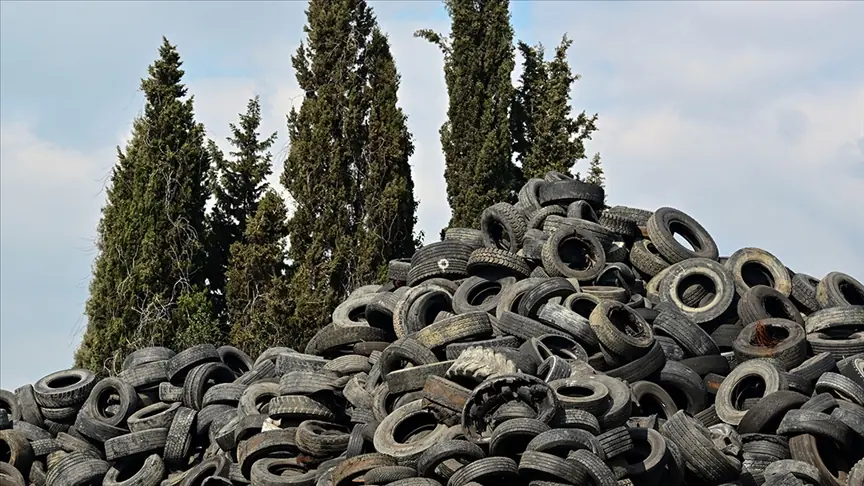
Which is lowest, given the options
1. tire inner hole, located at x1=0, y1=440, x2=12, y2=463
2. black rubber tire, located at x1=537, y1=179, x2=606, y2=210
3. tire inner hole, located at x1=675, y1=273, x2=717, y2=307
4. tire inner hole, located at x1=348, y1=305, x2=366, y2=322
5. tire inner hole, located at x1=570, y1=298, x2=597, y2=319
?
tire inner hole, located at x1=0, y1=440, x2=12, y2=463

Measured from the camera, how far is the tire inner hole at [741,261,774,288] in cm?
1770

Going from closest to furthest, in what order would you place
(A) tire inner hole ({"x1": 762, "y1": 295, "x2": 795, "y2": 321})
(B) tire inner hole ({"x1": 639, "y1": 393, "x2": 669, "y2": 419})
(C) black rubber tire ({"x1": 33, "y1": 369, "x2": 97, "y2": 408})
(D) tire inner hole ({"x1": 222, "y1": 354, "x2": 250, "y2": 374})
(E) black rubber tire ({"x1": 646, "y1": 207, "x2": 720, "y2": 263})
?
(B) tire inner hole ({"x1": 639, "y1": 393, "x2": 669, "y2": 419}) → (A) tire inner hole ({"x1": 762, "y1": 295, "x2": 795, "y2": 321}) → (C) black rubber tire ({"x1": 33, "y1": 369, "x2": 97, "y2": 408}) → (E) black rubber tire ({"x1": 646, "y1": 207, "x2": 720, "y2": 263}) → (D) tire inner hole ({"x1": 222, "y1": 354, "x2": 250, "y2": 374})

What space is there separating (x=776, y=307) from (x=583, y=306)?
9.97 feet

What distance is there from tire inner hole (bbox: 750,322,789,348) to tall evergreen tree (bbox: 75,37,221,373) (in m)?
15.3

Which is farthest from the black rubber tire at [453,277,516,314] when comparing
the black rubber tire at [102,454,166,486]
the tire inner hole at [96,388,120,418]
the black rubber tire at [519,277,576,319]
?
the tire inner hole at [96,388,120,418]

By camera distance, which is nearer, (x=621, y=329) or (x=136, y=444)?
(x=621, y=329)

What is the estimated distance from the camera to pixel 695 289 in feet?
55.7

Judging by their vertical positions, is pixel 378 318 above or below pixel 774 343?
above

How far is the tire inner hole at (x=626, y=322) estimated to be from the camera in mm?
15086

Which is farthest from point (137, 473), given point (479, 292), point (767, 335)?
point (767, 335)

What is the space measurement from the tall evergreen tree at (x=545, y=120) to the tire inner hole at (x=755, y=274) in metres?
13.7

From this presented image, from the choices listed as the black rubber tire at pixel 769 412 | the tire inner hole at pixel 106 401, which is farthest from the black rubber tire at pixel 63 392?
the black rubber tire at pixel 769 412

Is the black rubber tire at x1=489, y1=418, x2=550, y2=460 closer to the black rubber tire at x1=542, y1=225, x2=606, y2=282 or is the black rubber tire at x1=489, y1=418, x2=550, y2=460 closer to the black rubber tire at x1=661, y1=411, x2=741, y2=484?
the black rubber tire at x1=661, y1=411, x2=741, y2=484

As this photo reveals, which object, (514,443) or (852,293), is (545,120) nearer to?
(852,293)
